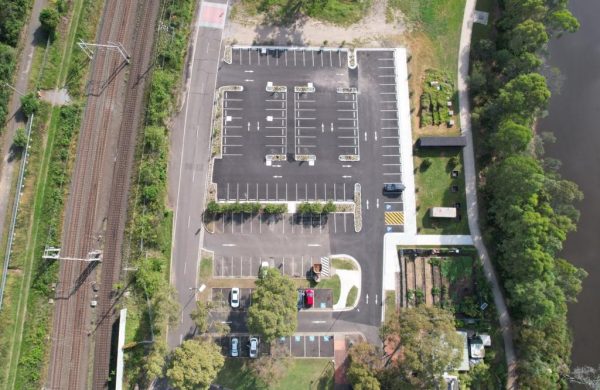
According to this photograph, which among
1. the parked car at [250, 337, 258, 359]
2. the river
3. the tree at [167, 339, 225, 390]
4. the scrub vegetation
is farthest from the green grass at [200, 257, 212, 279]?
the river

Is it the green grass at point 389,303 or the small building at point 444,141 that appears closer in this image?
the green grass at point 389,303

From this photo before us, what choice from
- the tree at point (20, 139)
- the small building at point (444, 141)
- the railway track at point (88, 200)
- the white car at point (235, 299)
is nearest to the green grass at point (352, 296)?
the white car at point (235, 299)

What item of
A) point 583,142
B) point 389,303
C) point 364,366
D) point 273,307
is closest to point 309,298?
point 273,307

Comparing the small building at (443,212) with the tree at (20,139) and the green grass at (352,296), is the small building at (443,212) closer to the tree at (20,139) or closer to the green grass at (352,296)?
the green grass at (352,296)

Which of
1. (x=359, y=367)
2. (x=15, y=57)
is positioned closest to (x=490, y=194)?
(x=359, y=367)

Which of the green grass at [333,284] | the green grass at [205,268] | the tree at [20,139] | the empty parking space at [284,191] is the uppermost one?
the tree at [20,139]

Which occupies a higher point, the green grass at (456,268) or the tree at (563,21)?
the tree at (563,21)

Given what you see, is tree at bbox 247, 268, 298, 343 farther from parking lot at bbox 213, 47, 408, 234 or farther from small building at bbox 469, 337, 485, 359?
small building at bbox 469, 337, 485, 359
